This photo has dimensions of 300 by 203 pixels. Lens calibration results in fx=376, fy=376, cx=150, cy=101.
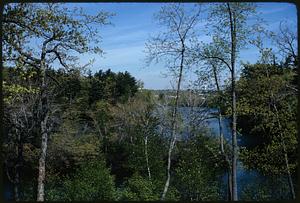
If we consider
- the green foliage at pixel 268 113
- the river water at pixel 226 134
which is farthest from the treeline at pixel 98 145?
the green foliage at pixel 268 113

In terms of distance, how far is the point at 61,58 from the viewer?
3252 mm

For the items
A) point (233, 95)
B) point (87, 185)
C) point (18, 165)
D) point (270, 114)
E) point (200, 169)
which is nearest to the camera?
point (233, 95)

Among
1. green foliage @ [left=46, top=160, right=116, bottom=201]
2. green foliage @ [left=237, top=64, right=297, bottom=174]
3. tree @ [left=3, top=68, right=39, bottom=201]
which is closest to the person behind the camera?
tree @ [left=3, top=68, right=39, bottom=201]

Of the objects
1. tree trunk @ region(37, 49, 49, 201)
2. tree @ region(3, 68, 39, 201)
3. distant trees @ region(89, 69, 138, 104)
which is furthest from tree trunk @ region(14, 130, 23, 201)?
distant trees @ region(89, 69, 138, 104)

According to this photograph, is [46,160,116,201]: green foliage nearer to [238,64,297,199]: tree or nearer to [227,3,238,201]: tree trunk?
[227,3,238,201]: tree trunk

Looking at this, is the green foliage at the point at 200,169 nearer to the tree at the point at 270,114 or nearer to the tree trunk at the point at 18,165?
the tree at the point at 270,114

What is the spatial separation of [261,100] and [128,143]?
5.04ft

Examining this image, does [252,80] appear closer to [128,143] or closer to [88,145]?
[128,143]

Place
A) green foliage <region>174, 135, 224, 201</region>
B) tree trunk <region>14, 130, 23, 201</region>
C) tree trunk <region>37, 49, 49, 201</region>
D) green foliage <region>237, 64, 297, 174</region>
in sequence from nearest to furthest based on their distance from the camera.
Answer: tree trunk <region>37, 49, 49, 201</region> < tree trunk <region>14, 130, 23, 201</region> < green foliage <region>237, 64, 297, 174</region> < green foliage <region>174, 135, 224, 201</region>

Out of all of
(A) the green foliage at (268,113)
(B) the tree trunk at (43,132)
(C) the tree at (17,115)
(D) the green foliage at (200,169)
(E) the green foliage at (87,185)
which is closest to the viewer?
(C) the tree at (17,115)

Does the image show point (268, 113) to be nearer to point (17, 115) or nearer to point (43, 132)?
point (43, 132)

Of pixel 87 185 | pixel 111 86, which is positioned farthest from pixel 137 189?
pixel 111 86

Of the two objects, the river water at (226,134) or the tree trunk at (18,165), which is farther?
the river water at (226,134)

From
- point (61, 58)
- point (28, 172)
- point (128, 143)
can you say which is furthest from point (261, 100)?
point (28, 172)
